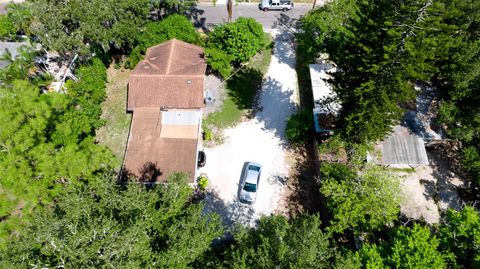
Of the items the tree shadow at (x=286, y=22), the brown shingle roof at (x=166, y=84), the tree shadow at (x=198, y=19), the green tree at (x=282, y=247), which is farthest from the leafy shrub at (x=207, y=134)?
the tree shadow at (x=286, y=22)

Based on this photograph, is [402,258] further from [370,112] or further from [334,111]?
[334,111]

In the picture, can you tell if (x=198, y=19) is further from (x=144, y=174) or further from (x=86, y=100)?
(x=144, y=174)

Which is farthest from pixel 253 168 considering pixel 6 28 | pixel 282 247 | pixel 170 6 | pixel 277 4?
pixel 6 28

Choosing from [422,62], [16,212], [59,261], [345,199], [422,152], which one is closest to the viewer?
[59,261]

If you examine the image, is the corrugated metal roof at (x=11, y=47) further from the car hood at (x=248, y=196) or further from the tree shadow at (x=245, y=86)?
the car hood at (x=248, y=196)

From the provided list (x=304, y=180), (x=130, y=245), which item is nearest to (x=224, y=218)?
(x=304, y=180)

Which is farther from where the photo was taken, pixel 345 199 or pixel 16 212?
pixel 16 212
